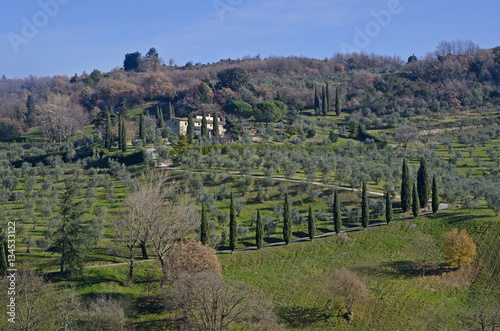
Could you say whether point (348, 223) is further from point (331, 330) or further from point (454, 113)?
point (454, 113)

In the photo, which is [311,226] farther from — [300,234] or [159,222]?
[159,222]

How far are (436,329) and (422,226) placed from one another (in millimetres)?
18393

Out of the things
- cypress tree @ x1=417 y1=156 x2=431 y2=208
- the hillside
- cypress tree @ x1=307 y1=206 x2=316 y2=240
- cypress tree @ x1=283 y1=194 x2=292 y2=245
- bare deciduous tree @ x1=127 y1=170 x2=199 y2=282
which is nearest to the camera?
the hillside

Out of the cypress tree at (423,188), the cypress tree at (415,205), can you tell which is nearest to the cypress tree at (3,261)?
the cypress tree at (415,205)

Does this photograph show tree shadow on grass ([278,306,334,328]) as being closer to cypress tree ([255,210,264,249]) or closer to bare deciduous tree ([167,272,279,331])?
bare deciduous tree ([167,272,279,331])

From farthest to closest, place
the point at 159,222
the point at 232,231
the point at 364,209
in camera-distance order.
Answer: the point at 364,209
the point at 232,231
the point at 159,222

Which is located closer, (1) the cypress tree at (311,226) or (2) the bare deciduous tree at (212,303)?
(2) the bare deciduous tree at (212,303)

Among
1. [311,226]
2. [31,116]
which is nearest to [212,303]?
[311,226]

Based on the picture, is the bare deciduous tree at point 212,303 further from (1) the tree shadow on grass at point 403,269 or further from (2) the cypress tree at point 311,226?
(2) the cypress tree at point 311,226

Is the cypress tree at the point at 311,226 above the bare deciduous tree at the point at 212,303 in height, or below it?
above

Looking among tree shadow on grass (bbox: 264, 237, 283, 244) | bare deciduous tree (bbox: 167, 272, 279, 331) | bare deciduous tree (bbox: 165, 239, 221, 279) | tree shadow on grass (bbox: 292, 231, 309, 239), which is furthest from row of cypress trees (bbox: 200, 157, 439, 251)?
bare deciduous tree (bbox: 167, 272, 279, 331)

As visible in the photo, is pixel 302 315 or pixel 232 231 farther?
pixel 232 231

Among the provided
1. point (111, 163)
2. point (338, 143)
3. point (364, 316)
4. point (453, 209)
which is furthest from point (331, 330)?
point (338, 143)

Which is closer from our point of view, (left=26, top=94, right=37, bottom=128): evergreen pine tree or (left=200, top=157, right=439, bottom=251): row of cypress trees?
(left=200, top=157, right=439, bottom=251): row of cypress trees
